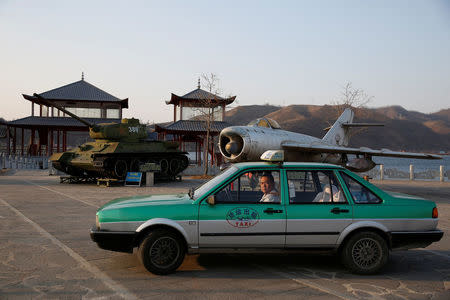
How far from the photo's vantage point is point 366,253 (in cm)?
493

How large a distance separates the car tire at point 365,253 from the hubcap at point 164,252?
2.19 m

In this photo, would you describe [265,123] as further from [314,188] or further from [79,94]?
[79,94]

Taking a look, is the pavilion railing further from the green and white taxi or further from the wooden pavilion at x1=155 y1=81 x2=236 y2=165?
the green and white taxi

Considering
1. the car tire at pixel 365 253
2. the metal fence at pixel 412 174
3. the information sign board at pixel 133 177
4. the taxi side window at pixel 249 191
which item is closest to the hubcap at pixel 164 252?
the taxi side window at pixel 249 191

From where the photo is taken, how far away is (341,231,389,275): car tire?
4883 mm

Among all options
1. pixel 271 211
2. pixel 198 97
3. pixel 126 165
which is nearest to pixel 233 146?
pixel 126 165

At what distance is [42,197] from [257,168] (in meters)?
10.4

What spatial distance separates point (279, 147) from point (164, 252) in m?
10.3

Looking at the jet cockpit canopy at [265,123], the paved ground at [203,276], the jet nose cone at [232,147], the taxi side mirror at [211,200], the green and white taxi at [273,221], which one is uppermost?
the jet cockpit canopy at [265,123]

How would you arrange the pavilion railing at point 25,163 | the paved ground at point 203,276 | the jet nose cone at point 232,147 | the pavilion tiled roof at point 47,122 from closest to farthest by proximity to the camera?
the paved ground at point 203,276
the jet nose cone at point 232,147
the pavilion railing at point 25,163
the pavilion tiled roof at point 47,122

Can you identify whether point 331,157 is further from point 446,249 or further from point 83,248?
point 83,248

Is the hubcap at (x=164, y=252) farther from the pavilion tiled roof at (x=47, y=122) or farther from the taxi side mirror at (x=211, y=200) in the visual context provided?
the pavilion tiled roof at (x=47, y=122)

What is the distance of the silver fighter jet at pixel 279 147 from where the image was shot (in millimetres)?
13430

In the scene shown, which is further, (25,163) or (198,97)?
(198,97)
